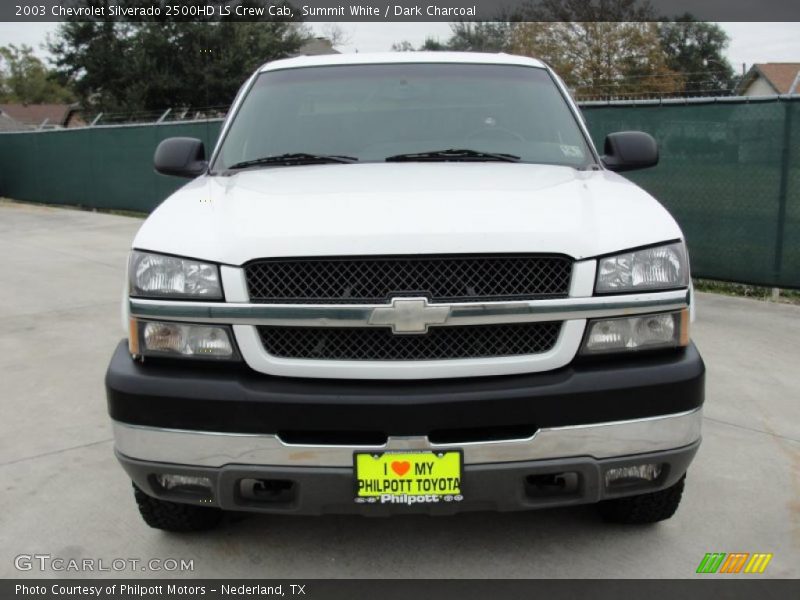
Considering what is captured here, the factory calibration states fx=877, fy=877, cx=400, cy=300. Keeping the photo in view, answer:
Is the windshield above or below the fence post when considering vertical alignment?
above

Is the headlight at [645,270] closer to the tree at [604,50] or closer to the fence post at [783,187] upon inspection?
the fence post at [783,187]

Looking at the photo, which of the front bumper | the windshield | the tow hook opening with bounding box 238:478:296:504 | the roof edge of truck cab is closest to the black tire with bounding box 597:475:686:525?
the front bumper

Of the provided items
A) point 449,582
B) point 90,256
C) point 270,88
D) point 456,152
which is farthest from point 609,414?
point 90,256

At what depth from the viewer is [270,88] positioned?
14.3ft

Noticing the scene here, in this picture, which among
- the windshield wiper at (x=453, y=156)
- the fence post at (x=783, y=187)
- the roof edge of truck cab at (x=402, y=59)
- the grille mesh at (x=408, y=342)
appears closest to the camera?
the grille mesh at (x=408, y=342)

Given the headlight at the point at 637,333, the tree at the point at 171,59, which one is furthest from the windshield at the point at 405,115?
the tree at the point at 171,59

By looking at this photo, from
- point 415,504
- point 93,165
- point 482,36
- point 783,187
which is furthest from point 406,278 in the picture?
point 482,36

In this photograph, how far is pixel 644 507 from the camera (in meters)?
3.31

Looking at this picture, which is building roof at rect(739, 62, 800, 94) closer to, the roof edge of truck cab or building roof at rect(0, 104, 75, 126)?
the roof edge of truck cab

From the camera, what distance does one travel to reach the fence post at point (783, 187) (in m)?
7.70

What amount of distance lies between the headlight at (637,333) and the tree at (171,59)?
38312mm

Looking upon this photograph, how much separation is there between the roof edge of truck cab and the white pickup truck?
1.65 metres

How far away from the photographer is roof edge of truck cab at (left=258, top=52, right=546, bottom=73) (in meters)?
4.42

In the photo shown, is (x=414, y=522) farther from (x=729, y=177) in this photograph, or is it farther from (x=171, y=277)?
(x=729, y=177)
